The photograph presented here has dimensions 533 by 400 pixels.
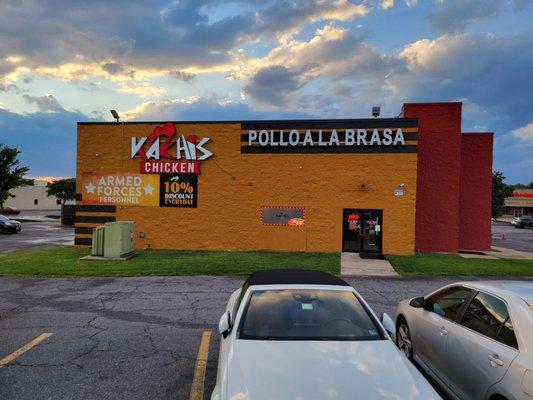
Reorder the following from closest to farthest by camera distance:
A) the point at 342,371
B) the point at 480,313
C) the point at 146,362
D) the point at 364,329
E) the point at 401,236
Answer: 1. the point at 342,371
2. the point at 364,329
3. the point at 480,313
4. the point at 146,362
5. the point at 401,236

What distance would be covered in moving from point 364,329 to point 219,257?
14220 mm

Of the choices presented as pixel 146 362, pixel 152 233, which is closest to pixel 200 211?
pixel 152 233

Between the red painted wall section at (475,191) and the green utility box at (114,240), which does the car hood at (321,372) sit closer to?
the green utility box at (114,240)

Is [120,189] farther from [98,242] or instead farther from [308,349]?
[308,349]

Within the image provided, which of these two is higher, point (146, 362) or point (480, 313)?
point (480, 313)

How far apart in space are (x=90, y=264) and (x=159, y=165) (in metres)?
7.11

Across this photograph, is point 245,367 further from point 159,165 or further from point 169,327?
point 159,165

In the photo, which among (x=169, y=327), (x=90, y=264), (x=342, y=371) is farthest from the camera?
(x=90, y=264)

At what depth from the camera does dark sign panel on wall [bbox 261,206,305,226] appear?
2109 centimetres

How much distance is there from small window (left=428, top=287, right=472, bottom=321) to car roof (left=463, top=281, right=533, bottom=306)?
219 millimetres

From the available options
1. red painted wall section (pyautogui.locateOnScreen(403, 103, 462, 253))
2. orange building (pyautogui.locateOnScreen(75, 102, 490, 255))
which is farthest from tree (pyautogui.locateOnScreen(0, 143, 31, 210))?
red painted wall section (pyautogui.locateOnScreen(403, 103, 462, 253))

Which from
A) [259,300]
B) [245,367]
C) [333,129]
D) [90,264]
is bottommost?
[90,264]

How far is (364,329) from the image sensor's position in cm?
464

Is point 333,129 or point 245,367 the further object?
point 333,129
